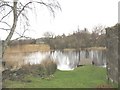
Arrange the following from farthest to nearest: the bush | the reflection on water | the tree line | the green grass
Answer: the tree line, the reflection on water, the bush, the green grass

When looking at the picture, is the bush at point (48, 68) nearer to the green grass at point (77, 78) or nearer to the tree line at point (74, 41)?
the green grass at point (77, 78)

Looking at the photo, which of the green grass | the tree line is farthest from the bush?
the tree line

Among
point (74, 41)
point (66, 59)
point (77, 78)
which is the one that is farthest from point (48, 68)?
point (74, 41)

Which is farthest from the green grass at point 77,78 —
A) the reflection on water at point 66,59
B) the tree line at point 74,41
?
the tree line at point 74,41

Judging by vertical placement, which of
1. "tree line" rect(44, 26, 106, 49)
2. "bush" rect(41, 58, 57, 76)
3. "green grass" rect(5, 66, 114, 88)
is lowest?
"green grass" rect(5, 66, 114, 88)

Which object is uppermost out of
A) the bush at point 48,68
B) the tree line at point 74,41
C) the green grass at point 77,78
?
the tree line at point 74,41

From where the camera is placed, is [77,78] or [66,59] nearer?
[77,78]

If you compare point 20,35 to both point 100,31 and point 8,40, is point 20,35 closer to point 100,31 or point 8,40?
point 8,40

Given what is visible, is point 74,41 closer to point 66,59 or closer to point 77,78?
point 66,59

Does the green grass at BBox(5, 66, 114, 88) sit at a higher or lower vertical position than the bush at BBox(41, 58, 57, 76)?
lower

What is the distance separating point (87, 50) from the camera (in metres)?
50.6

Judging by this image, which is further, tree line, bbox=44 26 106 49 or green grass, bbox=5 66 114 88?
tree line, bbox=44 26 106 49

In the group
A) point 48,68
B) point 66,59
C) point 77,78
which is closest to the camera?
point 77,78

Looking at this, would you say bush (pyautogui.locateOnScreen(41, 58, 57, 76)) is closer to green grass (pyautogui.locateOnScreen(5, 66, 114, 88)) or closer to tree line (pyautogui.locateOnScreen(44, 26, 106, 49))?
green grass (pyautogui.locateOnScreen(5, 66, 114, 88))
